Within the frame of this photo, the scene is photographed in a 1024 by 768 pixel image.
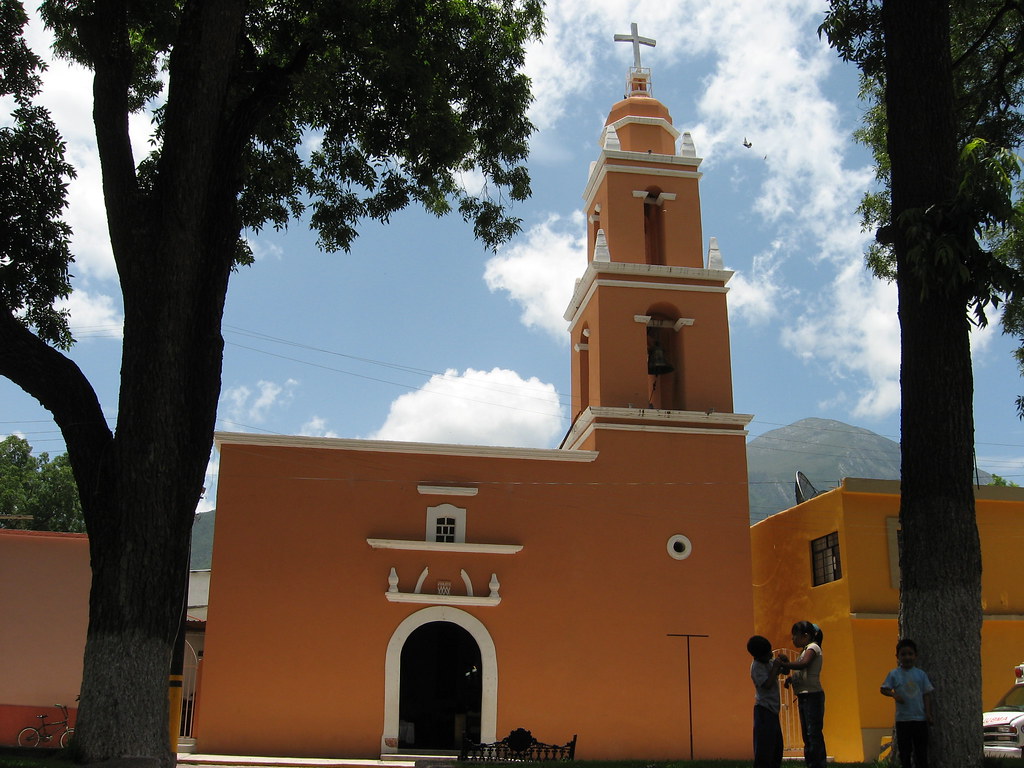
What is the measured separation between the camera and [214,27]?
7.59 m

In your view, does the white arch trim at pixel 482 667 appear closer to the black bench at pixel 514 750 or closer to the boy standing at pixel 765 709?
the black bench at pixel 514 750

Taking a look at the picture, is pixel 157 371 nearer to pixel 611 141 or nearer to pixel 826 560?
pixel 611 141

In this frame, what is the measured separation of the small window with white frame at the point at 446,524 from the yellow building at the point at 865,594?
5965 millimetres

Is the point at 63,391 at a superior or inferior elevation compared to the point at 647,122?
inferior

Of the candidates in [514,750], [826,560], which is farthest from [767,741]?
[826,560]

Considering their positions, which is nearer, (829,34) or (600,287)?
(829,34)

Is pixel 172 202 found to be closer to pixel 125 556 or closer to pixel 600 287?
pixel 125 556

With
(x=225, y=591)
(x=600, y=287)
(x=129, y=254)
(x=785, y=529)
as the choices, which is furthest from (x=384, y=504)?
(x=129, y=254)

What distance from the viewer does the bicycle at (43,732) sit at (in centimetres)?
1440

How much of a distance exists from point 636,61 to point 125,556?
630 inches

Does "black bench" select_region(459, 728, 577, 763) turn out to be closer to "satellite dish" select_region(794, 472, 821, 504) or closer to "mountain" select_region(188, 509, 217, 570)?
"satellite dish" select_region(794, 472, 821, 504)

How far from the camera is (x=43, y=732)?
14555 mm

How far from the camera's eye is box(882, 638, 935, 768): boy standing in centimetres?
663

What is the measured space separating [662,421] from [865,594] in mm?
4196
